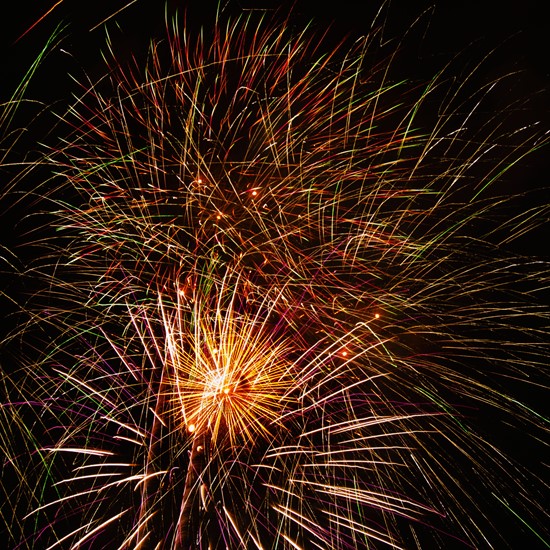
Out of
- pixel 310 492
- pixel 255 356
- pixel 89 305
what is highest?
pixel 255 356

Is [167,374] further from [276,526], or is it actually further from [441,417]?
[441,417]

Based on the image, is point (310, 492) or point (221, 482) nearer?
Answer: point (221, 482)

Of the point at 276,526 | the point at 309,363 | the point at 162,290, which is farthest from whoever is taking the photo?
the point at 276,526

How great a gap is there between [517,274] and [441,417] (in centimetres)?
132

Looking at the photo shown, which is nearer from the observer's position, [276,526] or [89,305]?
[89,305]

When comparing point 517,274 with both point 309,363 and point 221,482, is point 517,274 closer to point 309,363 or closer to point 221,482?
point 309,363

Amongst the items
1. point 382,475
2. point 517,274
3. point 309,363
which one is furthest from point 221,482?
point 517,274

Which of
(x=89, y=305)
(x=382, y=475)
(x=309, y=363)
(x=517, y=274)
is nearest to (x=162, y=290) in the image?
(x=89, y=305)

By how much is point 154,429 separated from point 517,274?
3.13 metres

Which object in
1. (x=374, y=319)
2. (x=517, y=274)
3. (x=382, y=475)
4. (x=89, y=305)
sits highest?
(x=517, y=274)

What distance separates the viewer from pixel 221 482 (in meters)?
3.44

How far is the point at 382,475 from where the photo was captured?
12.6 feet

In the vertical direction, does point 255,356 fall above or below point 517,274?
below

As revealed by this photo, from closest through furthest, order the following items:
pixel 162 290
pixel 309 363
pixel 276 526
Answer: pixel 309 363 → pixel 162 290 → pixel 276 526
